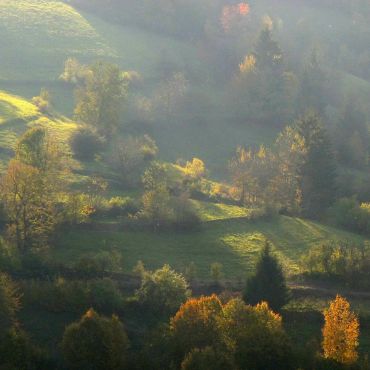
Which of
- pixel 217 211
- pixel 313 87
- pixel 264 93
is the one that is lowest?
pixel 217 211

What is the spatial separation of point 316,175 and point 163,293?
4001 centimetres

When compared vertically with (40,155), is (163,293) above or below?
below

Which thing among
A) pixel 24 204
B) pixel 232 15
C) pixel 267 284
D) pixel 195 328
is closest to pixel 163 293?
pixel 267 284

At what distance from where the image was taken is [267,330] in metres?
32.9

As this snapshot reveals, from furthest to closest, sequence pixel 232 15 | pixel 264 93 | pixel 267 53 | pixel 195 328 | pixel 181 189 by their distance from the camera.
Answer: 1. pixel 232 15
2. pixel 267 53
3. pixel 264 93
4. pixel 181 189
5. pixel 195 328

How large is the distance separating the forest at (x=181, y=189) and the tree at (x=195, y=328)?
0.28ft

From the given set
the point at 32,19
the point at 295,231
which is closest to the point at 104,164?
the point at 295,231

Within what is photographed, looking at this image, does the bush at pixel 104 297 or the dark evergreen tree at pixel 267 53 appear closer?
the bush at pixel 104 297

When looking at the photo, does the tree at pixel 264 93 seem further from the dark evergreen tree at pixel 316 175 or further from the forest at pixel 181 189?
the dark evergreen tree at pixel 316 175

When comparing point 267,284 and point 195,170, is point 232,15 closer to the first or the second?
point 195,170

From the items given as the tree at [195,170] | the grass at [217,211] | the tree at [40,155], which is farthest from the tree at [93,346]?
the tree at [195,170]

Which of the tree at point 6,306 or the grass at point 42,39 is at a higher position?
the grass at point 42,39

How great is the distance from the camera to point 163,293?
135ft

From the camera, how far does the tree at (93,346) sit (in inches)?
1215
